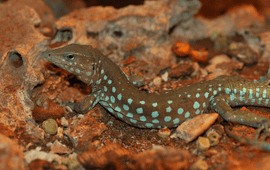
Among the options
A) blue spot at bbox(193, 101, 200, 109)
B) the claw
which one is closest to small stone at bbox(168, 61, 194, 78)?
blue spot at bbox(193, 101, 200, 109)

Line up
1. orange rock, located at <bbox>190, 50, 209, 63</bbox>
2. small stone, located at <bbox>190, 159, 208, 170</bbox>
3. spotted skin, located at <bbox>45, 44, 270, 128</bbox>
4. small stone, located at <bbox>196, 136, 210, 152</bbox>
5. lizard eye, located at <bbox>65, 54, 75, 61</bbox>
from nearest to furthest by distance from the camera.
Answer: small stone, located at <bbox>190, 159, 208, 170</bbox> → small stone, located at <bbox>196, 136, 210, 152</bbox> → spotted skin, located at <bbox>45, 44, 270, 128</bbox> → lizard eye, located at <bbox>65, 54, 75, 61</bbox> → orange rock, located at <bbox>190, 50, 209, 63</bbox>

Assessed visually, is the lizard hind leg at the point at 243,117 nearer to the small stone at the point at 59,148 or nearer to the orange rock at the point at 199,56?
the orange rock at the point at 199,56

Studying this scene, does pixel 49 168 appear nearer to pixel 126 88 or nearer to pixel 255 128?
pixel 126 88

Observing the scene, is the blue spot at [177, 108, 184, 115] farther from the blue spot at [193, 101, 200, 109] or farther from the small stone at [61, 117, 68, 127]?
the small stone at [61, 117, 68, 127]

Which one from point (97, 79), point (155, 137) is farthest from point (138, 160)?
point (97, 79)

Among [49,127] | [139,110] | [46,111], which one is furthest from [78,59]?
[139,110]
